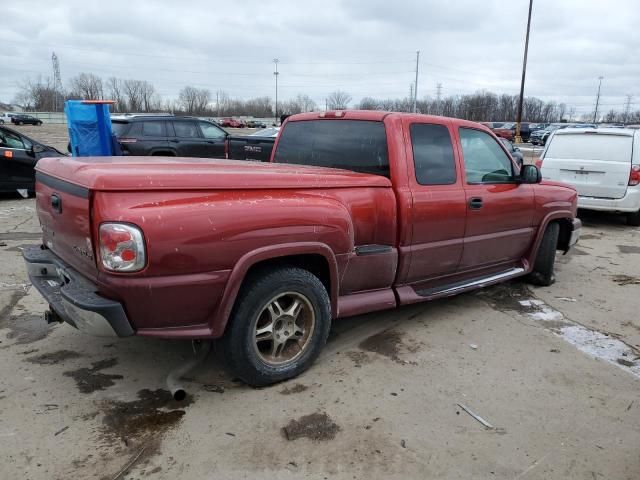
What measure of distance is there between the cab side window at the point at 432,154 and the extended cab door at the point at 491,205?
0.67 feet

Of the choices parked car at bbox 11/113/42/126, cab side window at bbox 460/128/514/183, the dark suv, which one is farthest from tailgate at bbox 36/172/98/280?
parked car at bbox 11/113/42/126

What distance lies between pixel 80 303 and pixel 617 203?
878 centimetres

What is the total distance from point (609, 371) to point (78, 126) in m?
9.80

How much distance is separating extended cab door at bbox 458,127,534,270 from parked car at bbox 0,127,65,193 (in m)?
8.74

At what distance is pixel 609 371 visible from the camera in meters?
3.72

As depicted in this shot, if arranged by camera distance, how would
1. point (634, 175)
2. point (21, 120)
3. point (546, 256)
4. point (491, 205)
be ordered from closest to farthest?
point (491, 205) < point (546, 256) < point (634, 175) < point (21, 120)

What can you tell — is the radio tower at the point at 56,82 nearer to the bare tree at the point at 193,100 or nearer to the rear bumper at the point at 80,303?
the bare tree at the point at 193,100

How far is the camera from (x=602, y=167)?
343 inches

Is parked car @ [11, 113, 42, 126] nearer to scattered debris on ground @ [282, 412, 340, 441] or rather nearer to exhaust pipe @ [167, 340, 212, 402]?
exhaust pipe @ [167, 340, 212, 402]

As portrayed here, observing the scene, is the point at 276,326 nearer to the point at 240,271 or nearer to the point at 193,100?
the point at 240,271

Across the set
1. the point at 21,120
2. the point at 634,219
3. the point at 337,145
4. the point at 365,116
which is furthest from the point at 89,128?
the point at 21,120

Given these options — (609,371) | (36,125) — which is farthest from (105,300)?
(36,125)

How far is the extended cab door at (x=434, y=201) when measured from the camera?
13.1 ft

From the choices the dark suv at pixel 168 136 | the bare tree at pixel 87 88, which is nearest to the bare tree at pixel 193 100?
the bare tree at pixel 87 88
